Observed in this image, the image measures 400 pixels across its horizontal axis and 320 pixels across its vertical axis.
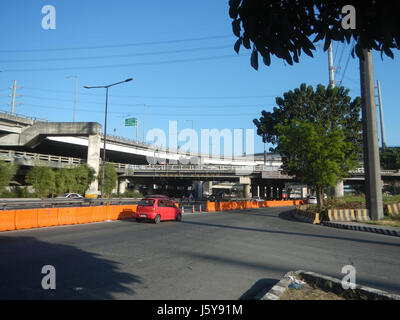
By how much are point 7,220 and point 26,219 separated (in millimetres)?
946

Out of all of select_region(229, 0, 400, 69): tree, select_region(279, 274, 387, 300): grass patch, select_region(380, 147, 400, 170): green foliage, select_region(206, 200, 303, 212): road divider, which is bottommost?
select_region(206, 200, 303, 212): road divider

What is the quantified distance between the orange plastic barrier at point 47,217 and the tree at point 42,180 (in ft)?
82.9

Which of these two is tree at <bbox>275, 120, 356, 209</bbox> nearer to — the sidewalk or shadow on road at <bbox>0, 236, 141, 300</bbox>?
the sidewalk

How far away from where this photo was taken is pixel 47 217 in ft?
51.0

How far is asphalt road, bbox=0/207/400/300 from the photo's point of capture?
5672 millimetres

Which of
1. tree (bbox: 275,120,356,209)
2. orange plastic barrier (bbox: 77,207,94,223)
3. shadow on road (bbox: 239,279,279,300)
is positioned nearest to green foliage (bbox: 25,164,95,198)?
orange plastic barrier (bbox: 77,207,94,223)

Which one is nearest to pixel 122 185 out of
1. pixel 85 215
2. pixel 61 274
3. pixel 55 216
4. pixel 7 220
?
pixel 85 215

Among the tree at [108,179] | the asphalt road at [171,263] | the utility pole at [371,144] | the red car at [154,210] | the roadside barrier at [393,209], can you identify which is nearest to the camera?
the asphalt road at [171,263]

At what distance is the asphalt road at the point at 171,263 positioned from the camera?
18.6 feet

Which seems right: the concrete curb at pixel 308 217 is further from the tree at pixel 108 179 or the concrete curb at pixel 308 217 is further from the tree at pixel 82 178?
the tree at pixel 108 179

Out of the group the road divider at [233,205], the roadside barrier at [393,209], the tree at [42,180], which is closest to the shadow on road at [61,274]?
the roadside barrier at [393,209]

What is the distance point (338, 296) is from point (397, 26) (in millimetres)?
4368

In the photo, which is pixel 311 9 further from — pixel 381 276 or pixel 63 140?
pixel 63 140

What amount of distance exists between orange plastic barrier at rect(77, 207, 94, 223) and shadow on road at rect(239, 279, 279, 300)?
1421 centimetres
